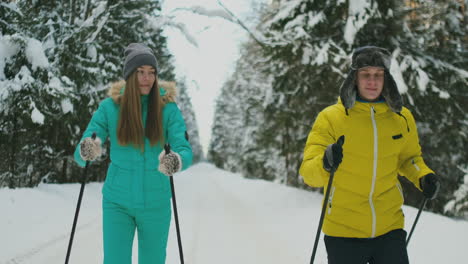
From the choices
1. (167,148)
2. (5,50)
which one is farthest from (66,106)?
(167,148)

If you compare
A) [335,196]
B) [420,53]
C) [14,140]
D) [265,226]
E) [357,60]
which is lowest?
[265,226]

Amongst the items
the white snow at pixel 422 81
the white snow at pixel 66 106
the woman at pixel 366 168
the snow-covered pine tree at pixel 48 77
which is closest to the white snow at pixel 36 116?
the snow-covered pine tree at pixel 48 77

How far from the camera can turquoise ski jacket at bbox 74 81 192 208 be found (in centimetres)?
272

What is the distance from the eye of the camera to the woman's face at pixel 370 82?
2611mm

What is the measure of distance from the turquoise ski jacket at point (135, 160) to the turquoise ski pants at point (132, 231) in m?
0.07

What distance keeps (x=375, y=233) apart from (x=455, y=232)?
4019 millimetres

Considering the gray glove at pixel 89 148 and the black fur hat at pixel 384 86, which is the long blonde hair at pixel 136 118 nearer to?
the gray glove at pixel 89 148

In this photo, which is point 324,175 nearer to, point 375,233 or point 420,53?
point 375,233

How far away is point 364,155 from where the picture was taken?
2.48m

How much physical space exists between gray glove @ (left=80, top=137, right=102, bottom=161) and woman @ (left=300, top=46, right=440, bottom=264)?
1.53 metres

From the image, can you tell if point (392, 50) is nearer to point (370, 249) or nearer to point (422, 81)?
point (422, 81)

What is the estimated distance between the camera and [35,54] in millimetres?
7660

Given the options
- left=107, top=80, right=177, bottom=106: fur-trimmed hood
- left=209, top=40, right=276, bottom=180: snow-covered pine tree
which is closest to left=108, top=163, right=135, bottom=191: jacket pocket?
left=107, top=80, right=177, bottom=106: fur-trimmed hood

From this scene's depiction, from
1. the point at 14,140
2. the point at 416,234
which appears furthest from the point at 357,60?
the point at 14,140
